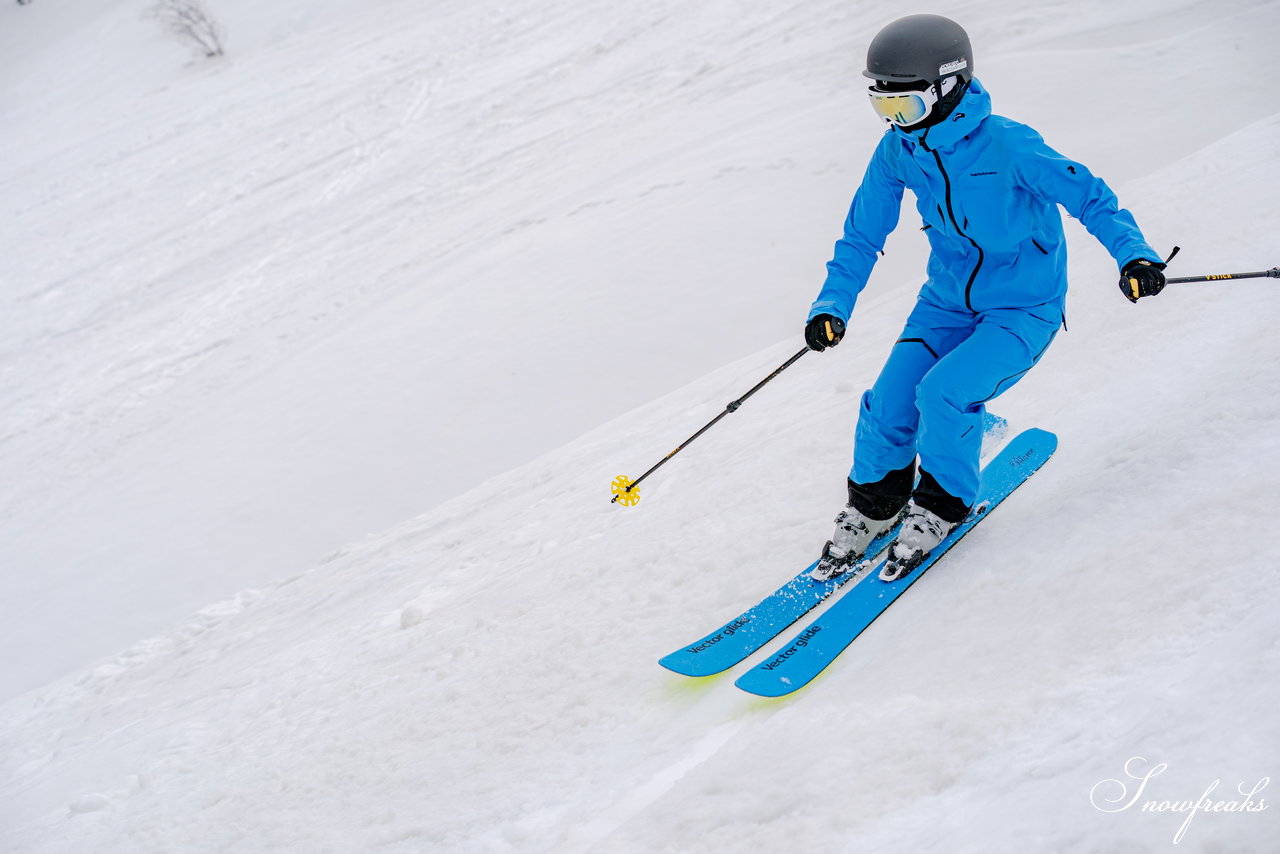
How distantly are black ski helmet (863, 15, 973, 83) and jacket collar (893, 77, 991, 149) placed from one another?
0.25 ft

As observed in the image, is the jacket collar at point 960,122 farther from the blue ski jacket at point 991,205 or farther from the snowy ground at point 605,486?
the snowy ground at point 605,486

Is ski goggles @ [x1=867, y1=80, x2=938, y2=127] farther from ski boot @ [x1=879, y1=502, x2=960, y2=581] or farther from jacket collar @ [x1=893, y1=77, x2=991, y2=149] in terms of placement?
ski boot @ [x1=879, y1=502, x2=960, y2=581]

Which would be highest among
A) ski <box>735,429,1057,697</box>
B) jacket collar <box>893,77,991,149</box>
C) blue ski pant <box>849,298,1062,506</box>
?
jacket collar <box>893,77,991,149</box>

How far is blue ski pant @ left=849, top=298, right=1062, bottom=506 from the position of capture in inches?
121

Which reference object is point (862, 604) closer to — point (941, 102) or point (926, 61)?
point (941, 102)

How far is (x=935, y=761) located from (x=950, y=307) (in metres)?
1.79

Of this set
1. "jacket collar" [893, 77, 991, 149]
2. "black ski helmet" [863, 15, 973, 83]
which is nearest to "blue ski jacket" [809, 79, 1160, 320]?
"jacket collar" [893, 77, 991, 149]

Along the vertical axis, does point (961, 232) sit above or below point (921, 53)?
below

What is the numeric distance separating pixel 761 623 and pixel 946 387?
1.09m

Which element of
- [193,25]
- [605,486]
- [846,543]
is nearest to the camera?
[846,543]

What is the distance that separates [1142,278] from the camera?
9.24 feet

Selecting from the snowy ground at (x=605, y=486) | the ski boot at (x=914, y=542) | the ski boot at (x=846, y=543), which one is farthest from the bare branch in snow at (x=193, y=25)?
the ski boot at (x=914, y=542)

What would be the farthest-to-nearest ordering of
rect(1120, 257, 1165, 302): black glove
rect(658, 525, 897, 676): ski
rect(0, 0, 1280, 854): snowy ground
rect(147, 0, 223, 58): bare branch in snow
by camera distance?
rect(147, 0, 223, 58): bare branch in snow < rect(658, 525, 897, 676): ski < rect(1120, 257, 1165, 302): black glove < rect(0, 0, 1280, 854): snowy ground

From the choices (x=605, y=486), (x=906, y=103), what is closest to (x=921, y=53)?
(x=906, y=103)
